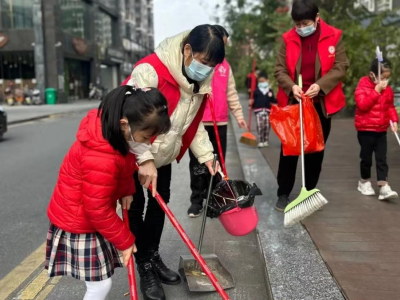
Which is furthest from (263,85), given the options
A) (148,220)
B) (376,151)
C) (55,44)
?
(55,44)

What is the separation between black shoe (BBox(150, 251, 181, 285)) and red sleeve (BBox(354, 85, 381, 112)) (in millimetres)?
2618

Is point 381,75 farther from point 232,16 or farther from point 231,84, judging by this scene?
point 232,16

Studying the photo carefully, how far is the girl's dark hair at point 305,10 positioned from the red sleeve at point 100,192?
2.52 metres

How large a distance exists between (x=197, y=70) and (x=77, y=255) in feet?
3.83

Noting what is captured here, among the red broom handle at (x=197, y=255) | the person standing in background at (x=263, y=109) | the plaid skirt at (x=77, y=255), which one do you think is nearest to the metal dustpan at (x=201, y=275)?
the red broom handle at (x=197, y=255)

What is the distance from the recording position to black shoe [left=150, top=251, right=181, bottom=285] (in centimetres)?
303

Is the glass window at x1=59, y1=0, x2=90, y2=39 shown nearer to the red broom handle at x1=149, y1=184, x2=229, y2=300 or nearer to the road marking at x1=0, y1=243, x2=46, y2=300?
the road marking at x1=0, y1=243, x2=46, y2=300

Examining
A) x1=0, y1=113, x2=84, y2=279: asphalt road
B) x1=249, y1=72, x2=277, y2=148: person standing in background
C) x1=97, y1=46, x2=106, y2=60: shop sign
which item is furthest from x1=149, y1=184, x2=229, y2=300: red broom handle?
x1=97, y1=46, x2=106, y2=60: shop sign

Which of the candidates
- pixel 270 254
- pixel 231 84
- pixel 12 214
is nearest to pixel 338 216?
pixel 270 254

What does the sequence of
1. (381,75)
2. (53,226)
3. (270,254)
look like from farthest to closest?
(381,75), (270,254), (53,226)

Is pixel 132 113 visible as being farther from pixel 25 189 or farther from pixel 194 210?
pixel 25 189

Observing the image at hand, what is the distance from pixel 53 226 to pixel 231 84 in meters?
3.17

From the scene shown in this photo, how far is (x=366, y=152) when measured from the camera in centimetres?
469

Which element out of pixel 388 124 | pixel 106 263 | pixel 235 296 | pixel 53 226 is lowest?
pixel 235 296
